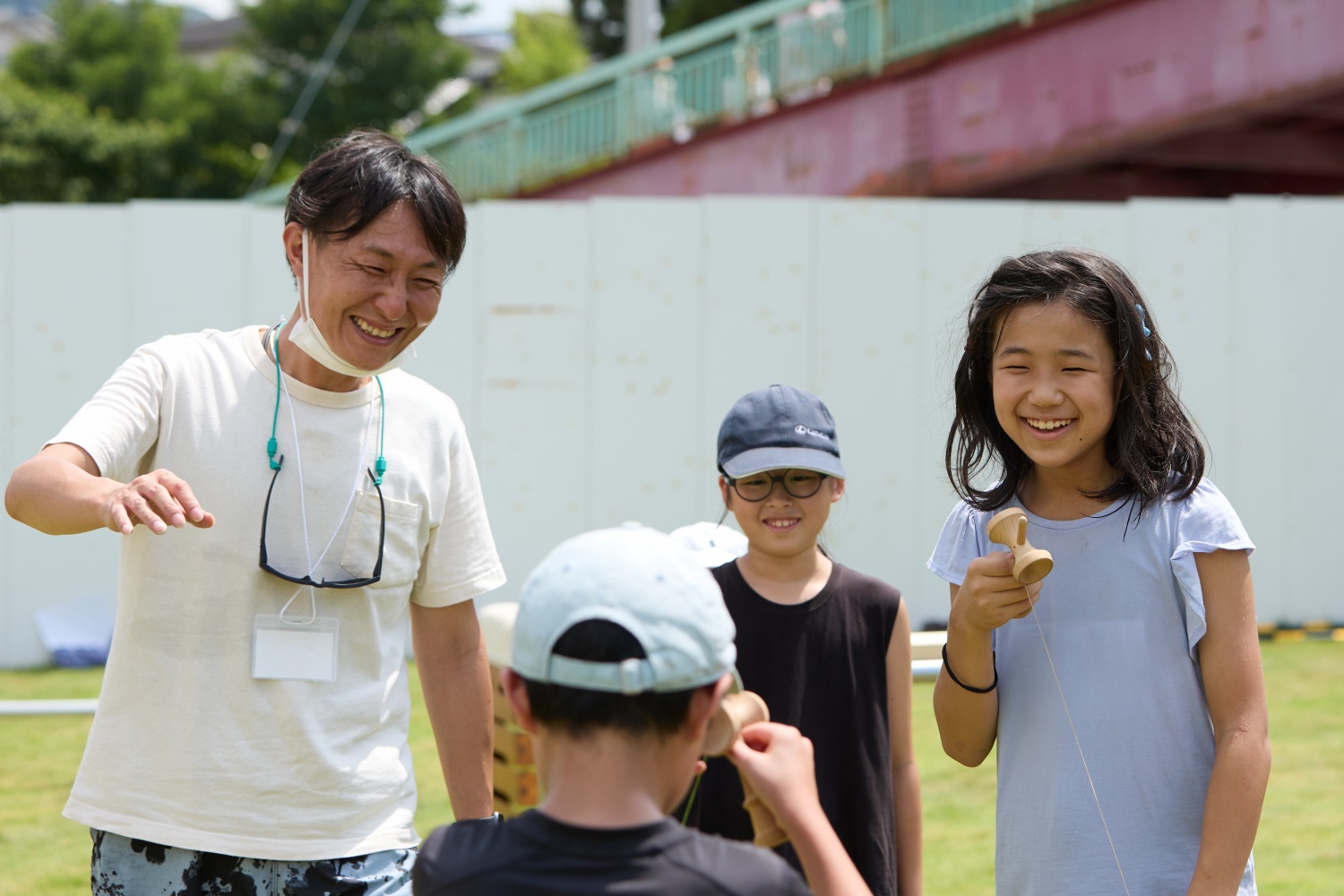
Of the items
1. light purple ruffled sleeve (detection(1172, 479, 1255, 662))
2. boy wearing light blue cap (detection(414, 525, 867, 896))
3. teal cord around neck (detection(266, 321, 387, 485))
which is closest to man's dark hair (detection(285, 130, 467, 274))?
teal cord around neck (detection(266, 321, 387, 485))

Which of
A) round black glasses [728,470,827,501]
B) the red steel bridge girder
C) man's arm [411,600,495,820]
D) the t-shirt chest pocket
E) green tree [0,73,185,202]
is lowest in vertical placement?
man's arm [411,600,495,820]

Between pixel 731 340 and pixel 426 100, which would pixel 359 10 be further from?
pixel 731 340

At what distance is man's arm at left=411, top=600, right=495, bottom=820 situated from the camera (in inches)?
93.4

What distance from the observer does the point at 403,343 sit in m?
2.26

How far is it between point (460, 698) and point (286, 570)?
454 mm

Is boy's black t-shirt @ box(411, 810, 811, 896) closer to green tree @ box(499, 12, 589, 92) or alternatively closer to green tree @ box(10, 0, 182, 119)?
green tree @ box(10, 0, 182, 119)

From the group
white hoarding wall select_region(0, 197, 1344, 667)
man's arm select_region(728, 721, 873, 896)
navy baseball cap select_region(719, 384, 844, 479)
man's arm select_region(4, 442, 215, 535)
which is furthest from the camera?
white hoarding wall select_region(0, 197, 1344, 667)

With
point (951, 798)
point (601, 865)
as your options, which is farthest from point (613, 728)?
point (951, 798)

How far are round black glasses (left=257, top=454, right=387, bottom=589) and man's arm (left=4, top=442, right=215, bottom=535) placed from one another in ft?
0.84

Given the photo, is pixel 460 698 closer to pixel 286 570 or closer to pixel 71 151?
pixel 286 570

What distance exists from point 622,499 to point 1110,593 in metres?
5.69

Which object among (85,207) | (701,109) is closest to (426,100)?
→ (701,109)

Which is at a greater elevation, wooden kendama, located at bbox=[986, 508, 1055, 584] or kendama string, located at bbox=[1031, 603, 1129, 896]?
wooden kendama, located at bbox=[986, 508, 1055, 584]

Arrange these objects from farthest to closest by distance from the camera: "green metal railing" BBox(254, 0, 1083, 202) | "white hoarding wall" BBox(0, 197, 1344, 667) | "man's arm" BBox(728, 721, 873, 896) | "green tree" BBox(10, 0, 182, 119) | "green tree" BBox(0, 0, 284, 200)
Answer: "green tree" BBox(10, 0, 182, 119), "green tree" BBox(0, 0, 284, 200), "green metal railing" BBox(254, 0, 1083, 202), "white hoarding wall" BBox(0, 197, 1344, 667), "man's arm" BBox(728, 721, 873, 896)
